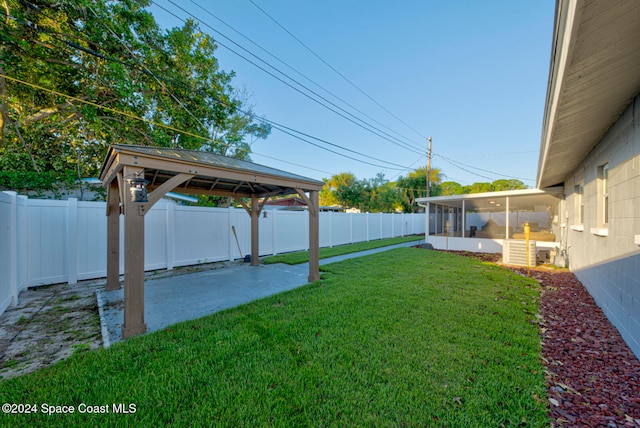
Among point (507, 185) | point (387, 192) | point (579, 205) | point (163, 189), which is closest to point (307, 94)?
point (163, 189)

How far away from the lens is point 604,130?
13.5 ft

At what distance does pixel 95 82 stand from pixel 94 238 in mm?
5481

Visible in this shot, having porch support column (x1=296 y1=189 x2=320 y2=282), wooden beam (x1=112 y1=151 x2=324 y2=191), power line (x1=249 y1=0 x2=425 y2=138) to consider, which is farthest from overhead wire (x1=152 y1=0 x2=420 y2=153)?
porch support column (x1=296 y1=189 x2=320 y2=282)

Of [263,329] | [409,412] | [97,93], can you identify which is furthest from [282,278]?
[97,93]

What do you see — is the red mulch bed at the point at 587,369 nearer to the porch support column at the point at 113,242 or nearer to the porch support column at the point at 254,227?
the porch support column at the point at 254,227

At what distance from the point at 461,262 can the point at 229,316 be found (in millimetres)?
7956

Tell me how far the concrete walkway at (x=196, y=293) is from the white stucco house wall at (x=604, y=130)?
526 centimetres

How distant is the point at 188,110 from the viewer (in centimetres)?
958

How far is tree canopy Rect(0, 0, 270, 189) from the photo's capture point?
6.84 m

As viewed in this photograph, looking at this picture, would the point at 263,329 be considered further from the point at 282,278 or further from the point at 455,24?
the point at 455,24

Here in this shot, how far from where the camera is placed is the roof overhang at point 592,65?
1.63m

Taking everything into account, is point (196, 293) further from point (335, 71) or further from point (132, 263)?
point (335, 71)

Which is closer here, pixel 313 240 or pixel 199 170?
pixel 199 170

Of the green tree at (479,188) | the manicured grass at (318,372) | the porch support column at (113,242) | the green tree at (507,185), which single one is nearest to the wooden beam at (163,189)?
the manicured grass at (318,372)
